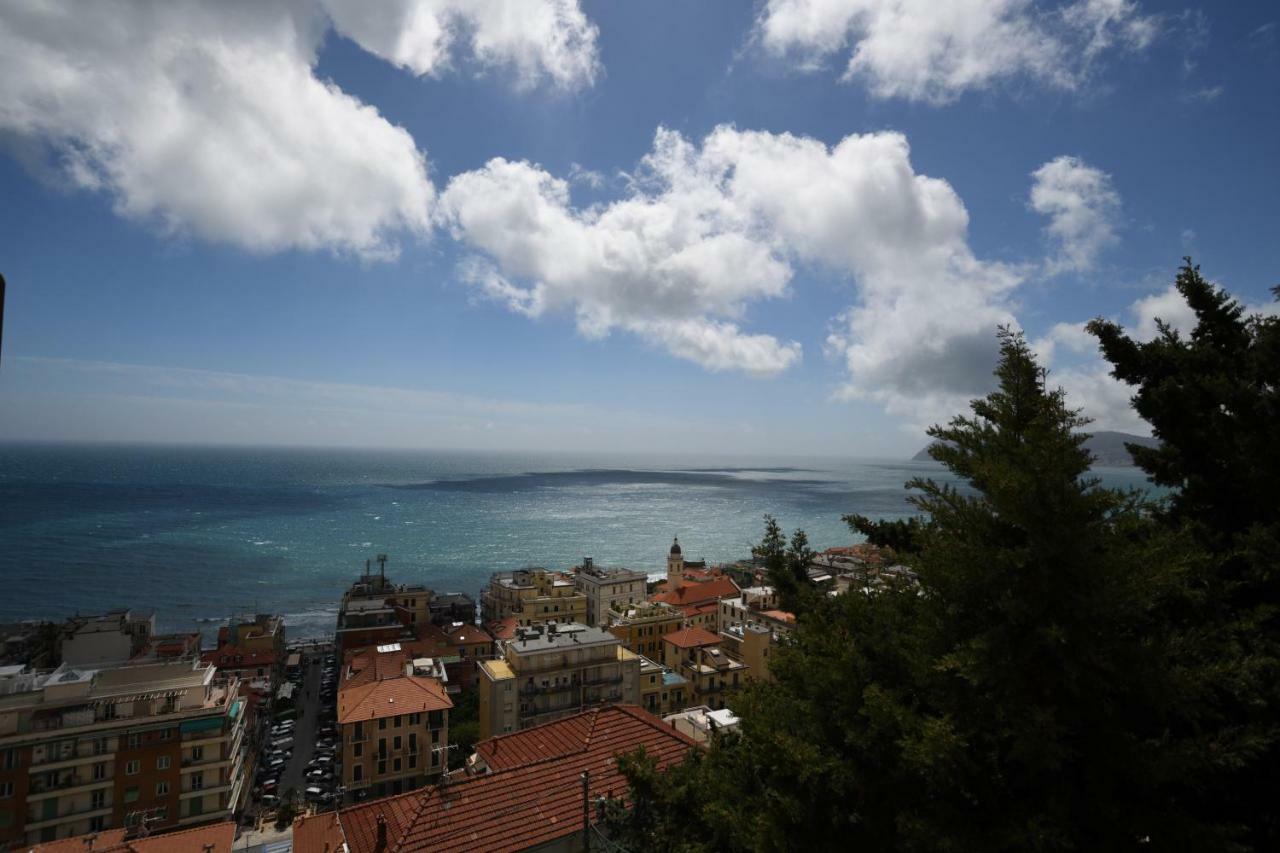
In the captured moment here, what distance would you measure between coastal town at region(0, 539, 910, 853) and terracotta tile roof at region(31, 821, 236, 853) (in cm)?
9

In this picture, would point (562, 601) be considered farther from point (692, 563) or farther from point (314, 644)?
point (692, 563)

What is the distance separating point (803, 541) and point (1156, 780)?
7664mm

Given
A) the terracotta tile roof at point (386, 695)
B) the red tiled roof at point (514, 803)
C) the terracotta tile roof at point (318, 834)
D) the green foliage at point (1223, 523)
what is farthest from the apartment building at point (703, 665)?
the green foliage at point (1223, 523)

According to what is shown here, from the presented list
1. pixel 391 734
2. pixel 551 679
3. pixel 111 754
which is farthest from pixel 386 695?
pixel 111 754

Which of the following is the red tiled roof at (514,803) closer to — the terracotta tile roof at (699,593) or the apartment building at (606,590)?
the apartment building at (606,590)

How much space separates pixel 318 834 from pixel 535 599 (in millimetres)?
35810

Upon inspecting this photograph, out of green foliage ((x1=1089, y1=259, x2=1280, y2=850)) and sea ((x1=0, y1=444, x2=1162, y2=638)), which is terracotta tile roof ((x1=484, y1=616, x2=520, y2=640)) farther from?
green foliage ((x1=1089, y1=259, x2=1280, y2=850))

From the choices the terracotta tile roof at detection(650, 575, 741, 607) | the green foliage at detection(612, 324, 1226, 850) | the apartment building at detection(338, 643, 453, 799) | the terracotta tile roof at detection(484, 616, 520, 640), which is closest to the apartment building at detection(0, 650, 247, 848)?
the apartment building at detection(338, 643, 453, 799)

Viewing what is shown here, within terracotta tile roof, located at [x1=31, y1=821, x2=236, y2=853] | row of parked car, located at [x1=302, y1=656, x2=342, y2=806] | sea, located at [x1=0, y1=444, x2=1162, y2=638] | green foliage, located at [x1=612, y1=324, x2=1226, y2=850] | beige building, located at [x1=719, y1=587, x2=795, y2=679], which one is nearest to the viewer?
green foliage, located at [x1=612, y1=324, x2=1226, y2=850]

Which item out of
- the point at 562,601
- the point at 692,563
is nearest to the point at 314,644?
the point at 562,601

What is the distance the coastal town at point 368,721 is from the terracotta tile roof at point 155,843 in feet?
0.30

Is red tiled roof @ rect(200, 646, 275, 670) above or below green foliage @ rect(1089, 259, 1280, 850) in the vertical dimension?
below

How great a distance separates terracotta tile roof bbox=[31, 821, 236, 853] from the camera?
16.6 metres

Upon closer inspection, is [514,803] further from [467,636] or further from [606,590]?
[606,590]
